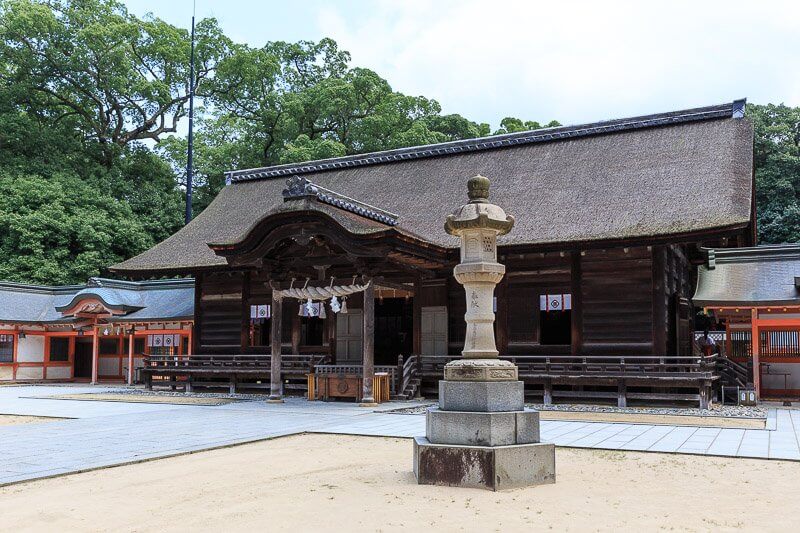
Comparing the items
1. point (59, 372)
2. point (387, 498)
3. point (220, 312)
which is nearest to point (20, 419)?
point (220, 312)

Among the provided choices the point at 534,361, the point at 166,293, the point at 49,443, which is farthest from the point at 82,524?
the point at 166,293

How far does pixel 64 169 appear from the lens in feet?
111

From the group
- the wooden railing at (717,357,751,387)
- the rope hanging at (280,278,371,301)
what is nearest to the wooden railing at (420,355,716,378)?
the wooden railing at (717,357,751,387)

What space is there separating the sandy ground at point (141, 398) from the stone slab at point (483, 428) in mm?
10284

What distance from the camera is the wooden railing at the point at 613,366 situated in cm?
1436

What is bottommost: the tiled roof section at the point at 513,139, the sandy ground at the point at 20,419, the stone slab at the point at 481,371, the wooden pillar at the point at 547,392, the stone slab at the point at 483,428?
the sandy ground at the point at 20,419

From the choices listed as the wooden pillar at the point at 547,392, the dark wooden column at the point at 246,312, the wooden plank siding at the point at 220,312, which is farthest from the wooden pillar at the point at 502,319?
the wooden plank siding at the point at 220,312

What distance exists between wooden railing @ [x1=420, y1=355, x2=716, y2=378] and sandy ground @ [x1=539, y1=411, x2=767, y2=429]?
5.25 ft

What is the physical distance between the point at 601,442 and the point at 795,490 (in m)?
3.19

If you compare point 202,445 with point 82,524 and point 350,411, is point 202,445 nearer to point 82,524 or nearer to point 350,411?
point 82,524

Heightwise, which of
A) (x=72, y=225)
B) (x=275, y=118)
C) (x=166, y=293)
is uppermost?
(x=275, y=118)

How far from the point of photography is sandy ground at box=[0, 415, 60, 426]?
12.6 meters

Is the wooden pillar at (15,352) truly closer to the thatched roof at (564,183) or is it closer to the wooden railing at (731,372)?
the thatched roof at (564,183)

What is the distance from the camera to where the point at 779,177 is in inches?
1248
